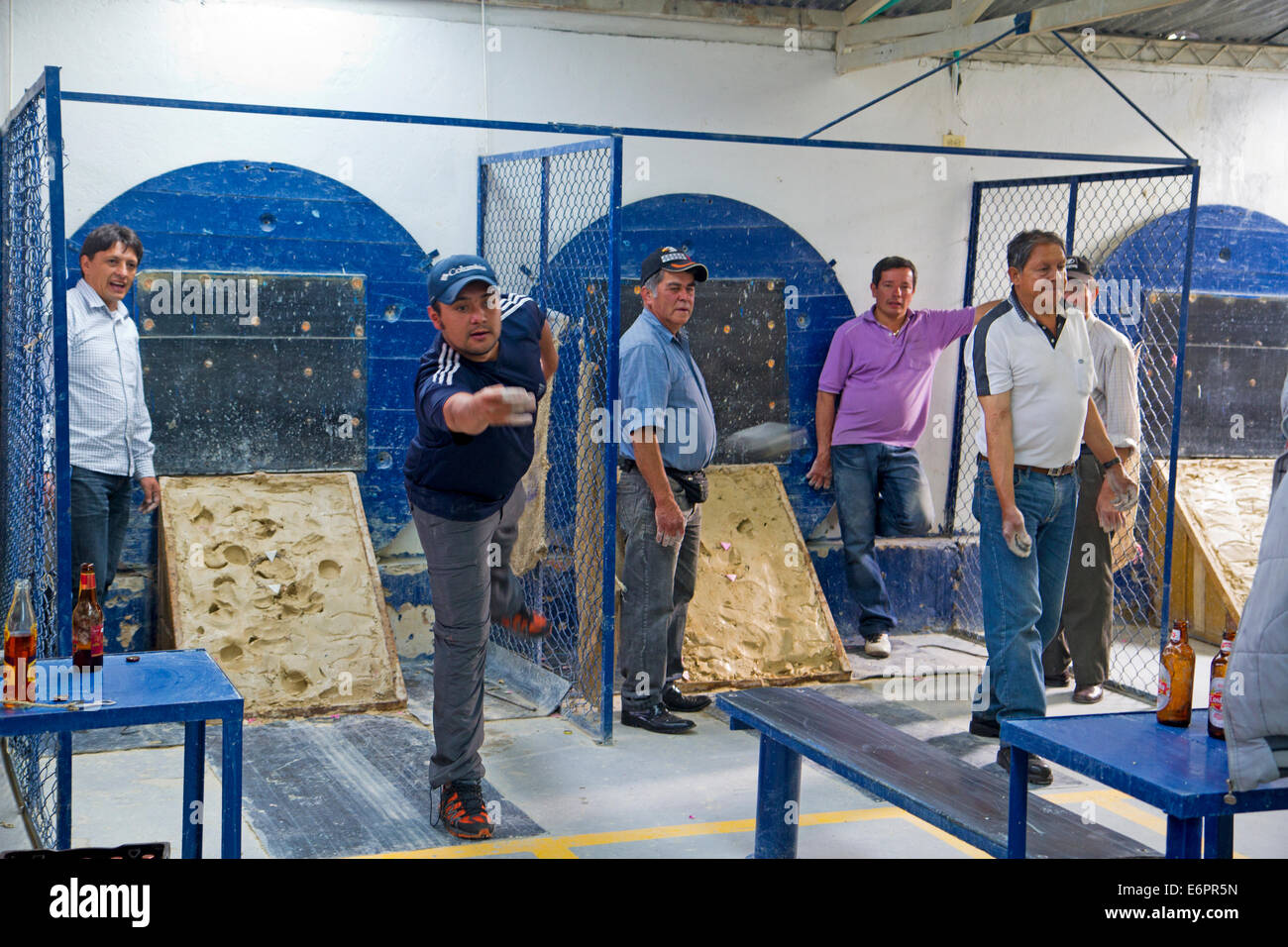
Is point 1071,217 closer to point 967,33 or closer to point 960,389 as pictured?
point 960,389

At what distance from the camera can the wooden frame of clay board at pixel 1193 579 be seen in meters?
8.70

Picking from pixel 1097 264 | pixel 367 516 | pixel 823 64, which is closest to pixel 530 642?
pixel 367 516

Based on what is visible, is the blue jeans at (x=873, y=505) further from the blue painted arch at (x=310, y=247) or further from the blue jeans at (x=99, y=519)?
the blue jeans at (x=99, y=519)

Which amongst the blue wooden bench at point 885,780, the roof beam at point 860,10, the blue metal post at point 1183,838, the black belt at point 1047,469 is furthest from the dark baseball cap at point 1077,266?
the blue metal post at point 1183,838

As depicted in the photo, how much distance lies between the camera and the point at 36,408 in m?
5.22

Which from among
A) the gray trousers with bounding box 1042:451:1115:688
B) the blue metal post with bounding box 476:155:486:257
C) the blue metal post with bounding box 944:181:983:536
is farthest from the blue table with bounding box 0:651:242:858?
the blue metal post with bounding box 944:181:983:536

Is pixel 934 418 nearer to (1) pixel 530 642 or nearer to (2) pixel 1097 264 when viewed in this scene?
(2) pixel 1097 264

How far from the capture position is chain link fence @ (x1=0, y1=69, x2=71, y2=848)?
16.1 feet

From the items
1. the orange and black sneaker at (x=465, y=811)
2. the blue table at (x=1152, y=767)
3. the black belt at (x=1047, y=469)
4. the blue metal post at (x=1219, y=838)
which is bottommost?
the orange and black sneaker at (x=465, y=811)

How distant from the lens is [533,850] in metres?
5.05

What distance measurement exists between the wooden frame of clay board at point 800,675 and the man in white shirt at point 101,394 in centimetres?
294

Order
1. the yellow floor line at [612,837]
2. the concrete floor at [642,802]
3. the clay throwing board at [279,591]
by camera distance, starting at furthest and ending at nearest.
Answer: the clay throwing board at [279,591] → the concrete floor at [642,802] → the yellow floor line at [612,837]

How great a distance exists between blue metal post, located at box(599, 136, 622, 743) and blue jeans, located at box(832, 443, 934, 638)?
6.88 ft

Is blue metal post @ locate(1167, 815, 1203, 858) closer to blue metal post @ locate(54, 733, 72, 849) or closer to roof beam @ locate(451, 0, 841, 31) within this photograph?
blue metal post @ locate(54, 733, 72, 849)
